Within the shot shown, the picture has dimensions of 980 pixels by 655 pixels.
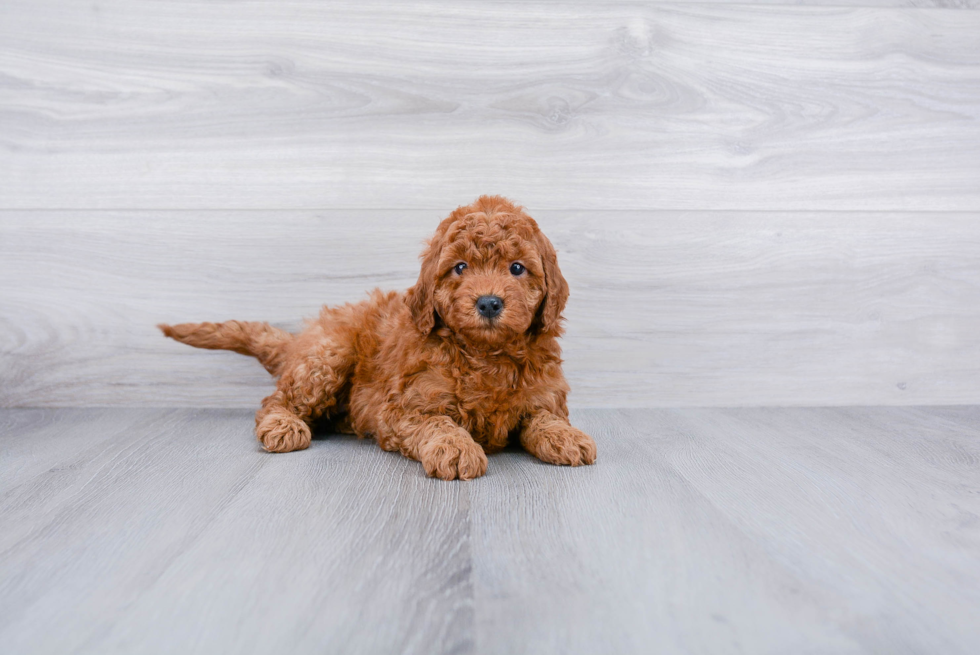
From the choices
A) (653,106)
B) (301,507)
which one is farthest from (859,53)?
(301,507)

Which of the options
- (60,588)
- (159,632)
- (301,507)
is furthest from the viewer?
(301,507)

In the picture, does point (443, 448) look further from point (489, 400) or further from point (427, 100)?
point (427, 100)

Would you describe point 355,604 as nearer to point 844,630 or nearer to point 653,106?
point 844,630

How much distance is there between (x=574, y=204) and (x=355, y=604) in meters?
1.81

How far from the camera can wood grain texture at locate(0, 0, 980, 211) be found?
2463 mm

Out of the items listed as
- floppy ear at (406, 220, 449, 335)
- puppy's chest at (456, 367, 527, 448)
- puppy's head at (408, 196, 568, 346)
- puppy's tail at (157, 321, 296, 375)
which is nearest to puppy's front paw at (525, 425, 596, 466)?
puppy's chest at (456, 367, 527, 448)

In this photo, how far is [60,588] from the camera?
1109 mm

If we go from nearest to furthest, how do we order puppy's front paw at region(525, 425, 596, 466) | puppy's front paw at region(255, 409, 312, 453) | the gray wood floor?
1. the gray wood floor
2. puppy's front paw at region(525, 425, 596, 466)
3. puppy's front paw at region(255, 409, 312, 453)

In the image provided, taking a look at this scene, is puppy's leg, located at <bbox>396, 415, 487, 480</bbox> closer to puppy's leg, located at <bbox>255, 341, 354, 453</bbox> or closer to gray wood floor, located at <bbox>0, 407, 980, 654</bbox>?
gray wood floor, located at <bbox>0, 407, 980, 654</bbox>

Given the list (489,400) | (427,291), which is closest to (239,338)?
(427,291)

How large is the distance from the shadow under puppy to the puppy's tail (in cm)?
19

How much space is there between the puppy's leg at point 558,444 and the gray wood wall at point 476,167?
2.42 ft

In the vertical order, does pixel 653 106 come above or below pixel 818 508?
above

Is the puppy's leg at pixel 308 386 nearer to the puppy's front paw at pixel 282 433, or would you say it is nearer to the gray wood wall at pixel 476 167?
the puppy's front paw at pixel 282 433
